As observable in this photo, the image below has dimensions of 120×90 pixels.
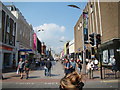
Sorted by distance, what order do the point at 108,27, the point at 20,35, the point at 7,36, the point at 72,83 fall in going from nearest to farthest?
the point at 72,83 → the point at 108,27 → the point at 7,36 → the point at 20,35

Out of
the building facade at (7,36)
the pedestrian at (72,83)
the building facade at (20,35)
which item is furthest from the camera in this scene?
the building facade at (20,35)

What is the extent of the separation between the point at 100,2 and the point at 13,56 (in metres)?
19.3

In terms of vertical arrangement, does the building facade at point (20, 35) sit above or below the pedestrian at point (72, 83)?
above

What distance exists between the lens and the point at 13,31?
1037 inches

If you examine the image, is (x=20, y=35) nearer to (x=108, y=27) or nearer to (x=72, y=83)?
(x=108, y=27)

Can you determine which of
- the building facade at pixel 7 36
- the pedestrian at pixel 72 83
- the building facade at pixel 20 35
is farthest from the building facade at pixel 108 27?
the pedestrian at pixel 72 83

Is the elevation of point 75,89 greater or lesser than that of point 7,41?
lesser

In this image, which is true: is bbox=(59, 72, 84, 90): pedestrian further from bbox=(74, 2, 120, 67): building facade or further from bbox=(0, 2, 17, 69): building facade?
bbox=(0, 2, 17, 69): building facade

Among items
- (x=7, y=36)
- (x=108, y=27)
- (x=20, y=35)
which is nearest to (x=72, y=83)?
(x=108, y=27)

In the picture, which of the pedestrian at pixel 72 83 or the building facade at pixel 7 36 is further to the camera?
the building facade at pixel 7 36

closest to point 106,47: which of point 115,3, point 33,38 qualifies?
point 115,3

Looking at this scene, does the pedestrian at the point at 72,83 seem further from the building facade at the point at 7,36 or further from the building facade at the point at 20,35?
the building facade at the point at 20,35

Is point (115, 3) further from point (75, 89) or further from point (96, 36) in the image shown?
point (75, 89)

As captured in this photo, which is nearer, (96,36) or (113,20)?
(96,36)
